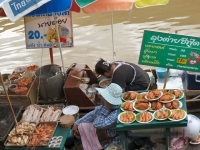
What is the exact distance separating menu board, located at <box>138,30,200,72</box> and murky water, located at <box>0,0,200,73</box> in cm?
375

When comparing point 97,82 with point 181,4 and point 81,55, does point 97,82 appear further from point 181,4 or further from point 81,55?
point 181,4

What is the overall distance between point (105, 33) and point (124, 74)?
18.4ft

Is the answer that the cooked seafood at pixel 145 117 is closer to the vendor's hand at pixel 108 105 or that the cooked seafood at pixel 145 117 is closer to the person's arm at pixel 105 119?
the person's arm at pixel 105 119

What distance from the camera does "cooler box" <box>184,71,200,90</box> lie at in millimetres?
5309

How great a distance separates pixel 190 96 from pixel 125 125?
2030 millimetres

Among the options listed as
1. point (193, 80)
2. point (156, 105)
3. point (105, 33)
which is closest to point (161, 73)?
point (193, 80)

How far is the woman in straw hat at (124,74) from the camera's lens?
17.2 feet

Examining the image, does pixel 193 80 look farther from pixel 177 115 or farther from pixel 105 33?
pixel 105 33

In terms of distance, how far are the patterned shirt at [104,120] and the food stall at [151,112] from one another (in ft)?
0.56

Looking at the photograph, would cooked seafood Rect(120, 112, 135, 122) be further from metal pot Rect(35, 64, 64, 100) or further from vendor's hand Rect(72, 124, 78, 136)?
metal pot Rect(35, 64, 64, 100)

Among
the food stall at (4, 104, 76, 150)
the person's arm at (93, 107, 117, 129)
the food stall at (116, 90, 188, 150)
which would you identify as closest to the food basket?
the food stall at (4, 104, 76, 150)

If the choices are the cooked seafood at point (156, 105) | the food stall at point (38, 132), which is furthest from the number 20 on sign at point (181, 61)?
the food stall at point (38, 132)

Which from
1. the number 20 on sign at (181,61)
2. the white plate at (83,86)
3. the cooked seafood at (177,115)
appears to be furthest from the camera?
the white plate at (83,86)

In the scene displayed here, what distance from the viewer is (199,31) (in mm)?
9734
